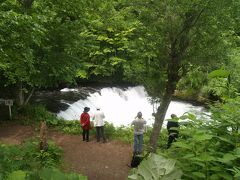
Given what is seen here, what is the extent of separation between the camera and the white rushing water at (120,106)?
789 inches

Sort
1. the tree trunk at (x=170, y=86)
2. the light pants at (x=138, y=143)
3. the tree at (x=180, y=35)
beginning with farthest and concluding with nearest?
the light pants at (x=138, y=143)
the tree trunk at (x=170, y=86)
the tree at (x=180, y=35)

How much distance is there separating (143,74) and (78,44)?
12.0ft

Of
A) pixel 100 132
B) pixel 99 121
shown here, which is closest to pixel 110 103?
pixel 100 132

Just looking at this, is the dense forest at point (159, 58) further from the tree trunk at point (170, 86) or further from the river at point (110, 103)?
the river at point (110, 103)

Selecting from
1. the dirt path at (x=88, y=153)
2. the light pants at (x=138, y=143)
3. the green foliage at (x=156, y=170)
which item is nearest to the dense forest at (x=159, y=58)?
the green foliage at (x=156, y=170)

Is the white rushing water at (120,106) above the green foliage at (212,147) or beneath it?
beneath

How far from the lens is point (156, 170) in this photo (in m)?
1.92

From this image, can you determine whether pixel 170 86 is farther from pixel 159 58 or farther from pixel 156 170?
pixel 156 170

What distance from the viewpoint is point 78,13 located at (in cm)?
1468

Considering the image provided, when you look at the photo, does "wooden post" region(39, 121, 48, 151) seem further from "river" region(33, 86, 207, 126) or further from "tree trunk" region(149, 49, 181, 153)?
"river" region(33, 86, 207, 126)

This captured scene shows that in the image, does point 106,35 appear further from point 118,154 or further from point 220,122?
point 220,122

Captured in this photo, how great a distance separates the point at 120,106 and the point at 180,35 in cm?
1337

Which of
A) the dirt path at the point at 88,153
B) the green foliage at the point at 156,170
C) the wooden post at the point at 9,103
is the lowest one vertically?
the dirt path at the point at 88,153

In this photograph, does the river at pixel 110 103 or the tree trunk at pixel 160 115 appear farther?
the river at pixel 110 103
